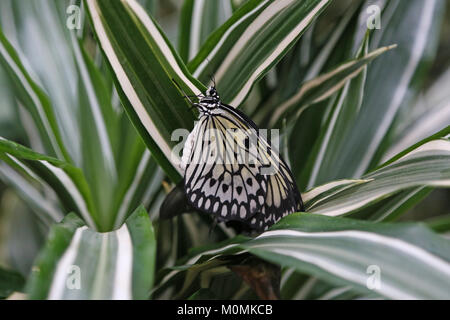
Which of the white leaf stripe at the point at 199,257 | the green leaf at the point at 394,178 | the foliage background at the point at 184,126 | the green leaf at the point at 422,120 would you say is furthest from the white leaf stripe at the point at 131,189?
the green leaf at the point at 422,120

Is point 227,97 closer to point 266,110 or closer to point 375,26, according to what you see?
point 266,110

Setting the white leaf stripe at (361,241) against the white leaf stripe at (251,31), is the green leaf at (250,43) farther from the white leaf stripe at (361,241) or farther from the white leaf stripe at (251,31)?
the white leaf stripe at (361,241)

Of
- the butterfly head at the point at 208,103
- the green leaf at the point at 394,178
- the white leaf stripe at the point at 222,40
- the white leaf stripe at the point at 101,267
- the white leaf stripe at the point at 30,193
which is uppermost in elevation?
the white leaf stripe at the point at 222,40

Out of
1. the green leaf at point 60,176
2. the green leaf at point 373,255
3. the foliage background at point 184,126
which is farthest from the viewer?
the foliage background at point 184,126

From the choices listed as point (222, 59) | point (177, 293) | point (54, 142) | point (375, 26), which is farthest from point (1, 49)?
point (375, 26)

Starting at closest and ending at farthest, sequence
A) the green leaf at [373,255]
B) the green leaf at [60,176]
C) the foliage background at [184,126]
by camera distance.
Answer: the green leaf at [373,255], the green leaf at [60,176], the foliage background at [184,126]

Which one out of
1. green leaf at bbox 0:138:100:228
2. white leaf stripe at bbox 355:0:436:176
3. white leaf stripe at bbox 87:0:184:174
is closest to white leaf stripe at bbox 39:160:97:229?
green leaf at bbox 0:138:100:228
